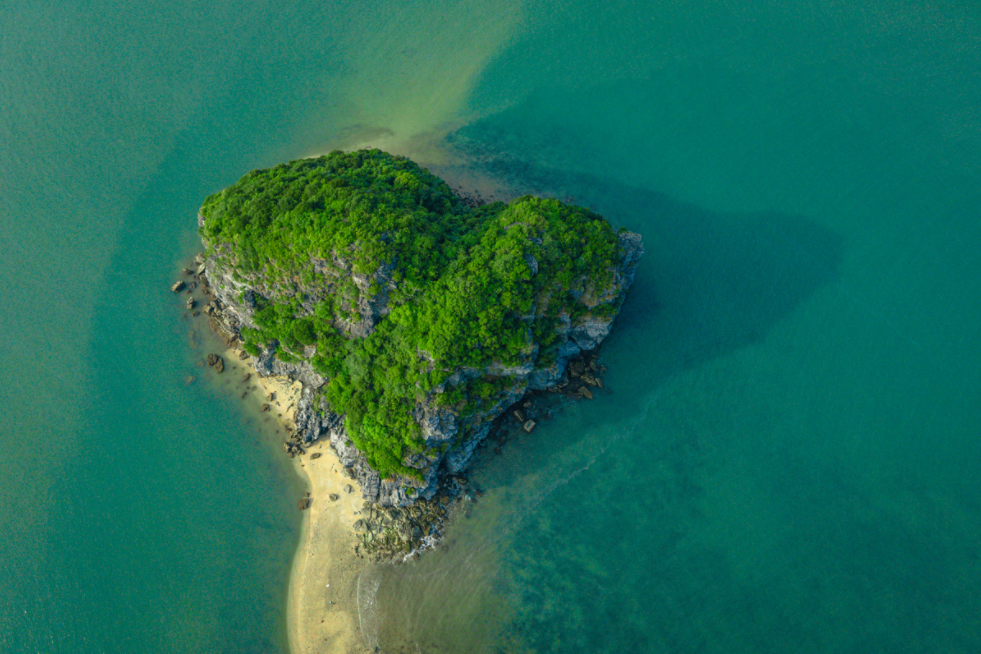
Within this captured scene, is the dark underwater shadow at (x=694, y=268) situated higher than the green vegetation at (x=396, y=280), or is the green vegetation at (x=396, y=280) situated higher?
the green vegetation at (x=396, y=280)

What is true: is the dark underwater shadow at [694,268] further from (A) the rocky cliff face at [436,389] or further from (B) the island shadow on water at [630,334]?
(A) the rocky cliff face at [436,389]

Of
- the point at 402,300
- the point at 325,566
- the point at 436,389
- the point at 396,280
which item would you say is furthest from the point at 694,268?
the point at 325,566

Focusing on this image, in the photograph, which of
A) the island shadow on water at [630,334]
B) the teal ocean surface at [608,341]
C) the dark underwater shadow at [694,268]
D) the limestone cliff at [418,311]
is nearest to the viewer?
the limestone cliff at [418,311]

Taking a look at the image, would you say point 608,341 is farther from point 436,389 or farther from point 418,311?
point 418,311

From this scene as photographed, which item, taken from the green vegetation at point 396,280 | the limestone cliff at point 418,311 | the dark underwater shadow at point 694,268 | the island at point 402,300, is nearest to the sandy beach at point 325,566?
the island at point 402,300

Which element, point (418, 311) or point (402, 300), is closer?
point (418, 311)

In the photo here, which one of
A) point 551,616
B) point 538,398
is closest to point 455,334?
point 538,398

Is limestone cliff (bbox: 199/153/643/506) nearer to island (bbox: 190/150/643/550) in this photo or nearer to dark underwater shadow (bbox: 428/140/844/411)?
island (bbox: 190/150/643/550)
